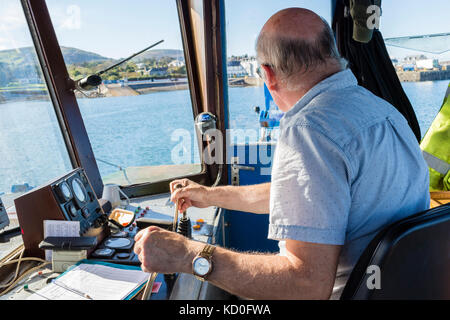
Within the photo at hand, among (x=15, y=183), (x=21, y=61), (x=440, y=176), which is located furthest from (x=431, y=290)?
(x=21, y=61)

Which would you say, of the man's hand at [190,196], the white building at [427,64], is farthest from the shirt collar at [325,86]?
the white building at [427,64]

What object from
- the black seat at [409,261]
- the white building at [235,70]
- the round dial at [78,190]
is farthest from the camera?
the white building at [235,70]

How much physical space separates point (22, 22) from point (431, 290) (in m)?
2.04

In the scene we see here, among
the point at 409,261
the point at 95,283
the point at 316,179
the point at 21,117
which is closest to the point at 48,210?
the point at 95,283

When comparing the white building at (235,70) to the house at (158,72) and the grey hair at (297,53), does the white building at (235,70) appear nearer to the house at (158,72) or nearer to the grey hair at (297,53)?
the house at (158,72)

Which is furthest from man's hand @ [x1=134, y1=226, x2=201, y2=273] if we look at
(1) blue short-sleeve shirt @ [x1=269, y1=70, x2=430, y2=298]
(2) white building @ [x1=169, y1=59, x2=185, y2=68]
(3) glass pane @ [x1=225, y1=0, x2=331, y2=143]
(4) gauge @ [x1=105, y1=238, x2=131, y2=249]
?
(2) white building @ [x1=169, y1=59, x2=185, y2=68]

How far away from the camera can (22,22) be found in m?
1.74

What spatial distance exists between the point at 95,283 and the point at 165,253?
32 centimetres

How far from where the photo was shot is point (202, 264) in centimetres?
97

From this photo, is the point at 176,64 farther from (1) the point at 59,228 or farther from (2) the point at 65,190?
(1) the point at 59,228

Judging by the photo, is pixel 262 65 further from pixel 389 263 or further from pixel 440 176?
pixel 440 176

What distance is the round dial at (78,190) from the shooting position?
1.49 m

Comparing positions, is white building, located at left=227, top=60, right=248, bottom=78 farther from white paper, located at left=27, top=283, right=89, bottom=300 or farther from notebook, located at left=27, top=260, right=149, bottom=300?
white paper, located at left=27, top=283, right=89, bottom=300

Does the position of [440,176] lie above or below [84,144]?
below
